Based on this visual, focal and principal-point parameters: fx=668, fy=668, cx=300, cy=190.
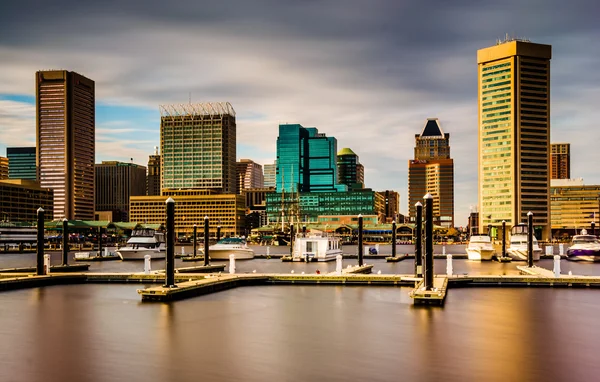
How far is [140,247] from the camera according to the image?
12219 centimetres

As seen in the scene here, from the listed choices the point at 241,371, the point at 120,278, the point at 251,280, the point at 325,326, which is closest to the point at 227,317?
the point at 325,326

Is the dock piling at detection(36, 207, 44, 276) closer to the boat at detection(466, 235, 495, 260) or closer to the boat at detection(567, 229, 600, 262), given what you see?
the boat at detection(466, 235, 495, 260)

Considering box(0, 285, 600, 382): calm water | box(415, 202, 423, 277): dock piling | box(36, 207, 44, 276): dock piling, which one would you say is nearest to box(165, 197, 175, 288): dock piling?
box(0, 285, 600, 382): calm water

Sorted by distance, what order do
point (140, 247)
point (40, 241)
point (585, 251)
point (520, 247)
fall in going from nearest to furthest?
point (40, 241) < point (585, 251) < point (520, 247) < point (140, 247)

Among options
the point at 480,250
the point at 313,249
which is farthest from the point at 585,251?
the point at 313,249

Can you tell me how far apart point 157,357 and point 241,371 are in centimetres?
554

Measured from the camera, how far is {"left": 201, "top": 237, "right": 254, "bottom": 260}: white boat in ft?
382

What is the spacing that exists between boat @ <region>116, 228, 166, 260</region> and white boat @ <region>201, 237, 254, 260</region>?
40.8ft

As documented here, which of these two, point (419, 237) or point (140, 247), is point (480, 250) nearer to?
point (140, 247)

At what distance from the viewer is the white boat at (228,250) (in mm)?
116312

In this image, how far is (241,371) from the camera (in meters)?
30.3

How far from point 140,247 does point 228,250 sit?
17121 mm

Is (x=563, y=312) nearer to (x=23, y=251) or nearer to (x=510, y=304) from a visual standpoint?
(x=510, y=304)

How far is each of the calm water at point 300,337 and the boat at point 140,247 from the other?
61.9m
